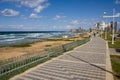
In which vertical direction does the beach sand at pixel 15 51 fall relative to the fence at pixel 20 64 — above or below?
below

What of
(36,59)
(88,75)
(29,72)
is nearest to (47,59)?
(36,59)

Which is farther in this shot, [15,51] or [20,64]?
[15,51]

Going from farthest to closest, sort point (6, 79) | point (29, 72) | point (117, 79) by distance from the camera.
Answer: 1. point (29, 72)
2. point (117, 79)
3. point (6, 79)

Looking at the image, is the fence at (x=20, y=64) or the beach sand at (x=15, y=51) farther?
the beach sand at (x=15, y=51)

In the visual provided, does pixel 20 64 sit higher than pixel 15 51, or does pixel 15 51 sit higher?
pixel 20 64

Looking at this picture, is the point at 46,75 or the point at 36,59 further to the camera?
the point at 36,59

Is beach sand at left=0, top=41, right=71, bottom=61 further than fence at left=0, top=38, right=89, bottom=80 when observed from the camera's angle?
Yes

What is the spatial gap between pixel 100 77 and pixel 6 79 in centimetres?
478

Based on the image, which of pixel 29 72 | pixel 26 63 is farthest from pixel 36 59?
pixel 29 72

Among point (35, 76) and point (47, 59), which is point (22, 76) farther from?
point (47, 59)

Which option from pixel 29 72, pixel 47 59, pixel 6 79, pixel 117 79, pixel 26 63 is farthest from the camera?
pixel 47 59

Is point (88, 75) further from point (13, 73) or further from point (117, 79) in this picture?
point (13, 73)

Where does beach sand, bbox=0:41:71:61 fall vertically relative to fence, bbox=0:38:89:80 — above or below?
below

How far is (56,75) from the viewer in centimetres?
866
